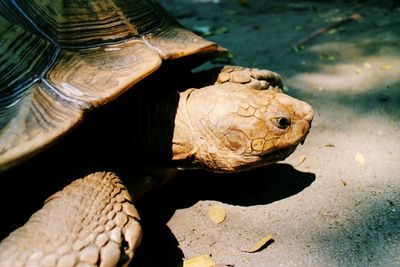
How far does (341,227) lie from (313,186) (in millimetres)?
319

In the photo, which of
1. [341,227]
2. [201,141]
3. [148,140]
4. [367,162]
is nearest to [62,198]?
[148,140]

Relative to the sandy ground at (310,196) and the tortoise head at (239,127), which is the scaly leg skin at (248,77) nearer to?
the tortoise head at (239,127)

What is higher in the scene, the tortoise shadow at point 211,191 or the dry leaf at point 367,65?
the dry leaf at point 367,65

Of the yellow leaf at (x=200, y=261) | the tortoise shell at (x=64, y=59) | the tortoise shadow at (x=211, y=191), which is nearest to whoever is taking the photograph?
the tortoise shell at (x=64, y=59)

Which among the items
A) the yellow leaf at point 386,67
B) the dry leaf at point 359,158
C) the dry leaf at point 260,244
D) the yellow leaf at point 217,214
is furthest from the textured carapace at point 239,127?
the yellow leaf at point 386,67

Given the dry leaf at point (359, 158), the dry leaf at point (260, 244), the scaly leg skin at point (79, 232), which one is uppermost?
the scaly leg skin at point (79, 232)

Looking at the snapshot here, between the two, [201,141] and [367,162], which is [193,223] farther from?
[367,162]

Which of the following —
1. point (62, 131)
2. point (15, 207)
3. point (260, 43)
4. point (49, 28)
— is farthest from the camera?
point (260, 43)

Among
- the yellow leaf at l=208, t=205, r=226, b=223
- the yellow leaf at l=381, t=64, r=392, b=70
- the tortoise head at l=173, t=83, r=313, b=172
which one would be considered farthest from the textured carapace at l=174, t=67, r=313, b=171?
the yellow leaf at l=381, t=64, r=392, b=70

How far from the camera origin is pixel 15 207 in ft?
5.08

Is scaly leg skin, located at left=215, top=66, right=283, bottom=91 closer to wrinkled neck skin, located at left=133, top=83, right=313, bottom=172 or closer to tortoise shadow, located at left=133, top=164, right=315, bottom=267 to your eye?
wrinkled neck skin, located at left=133, top=83, right=313, bottom=172

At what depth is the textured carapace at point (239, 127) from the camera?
5.53 feet

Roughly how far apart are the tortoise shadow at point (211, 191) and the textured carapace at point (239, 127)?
0.76 feet

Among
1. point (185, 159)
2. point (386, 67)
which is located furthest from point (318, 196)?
point (386, 67)
